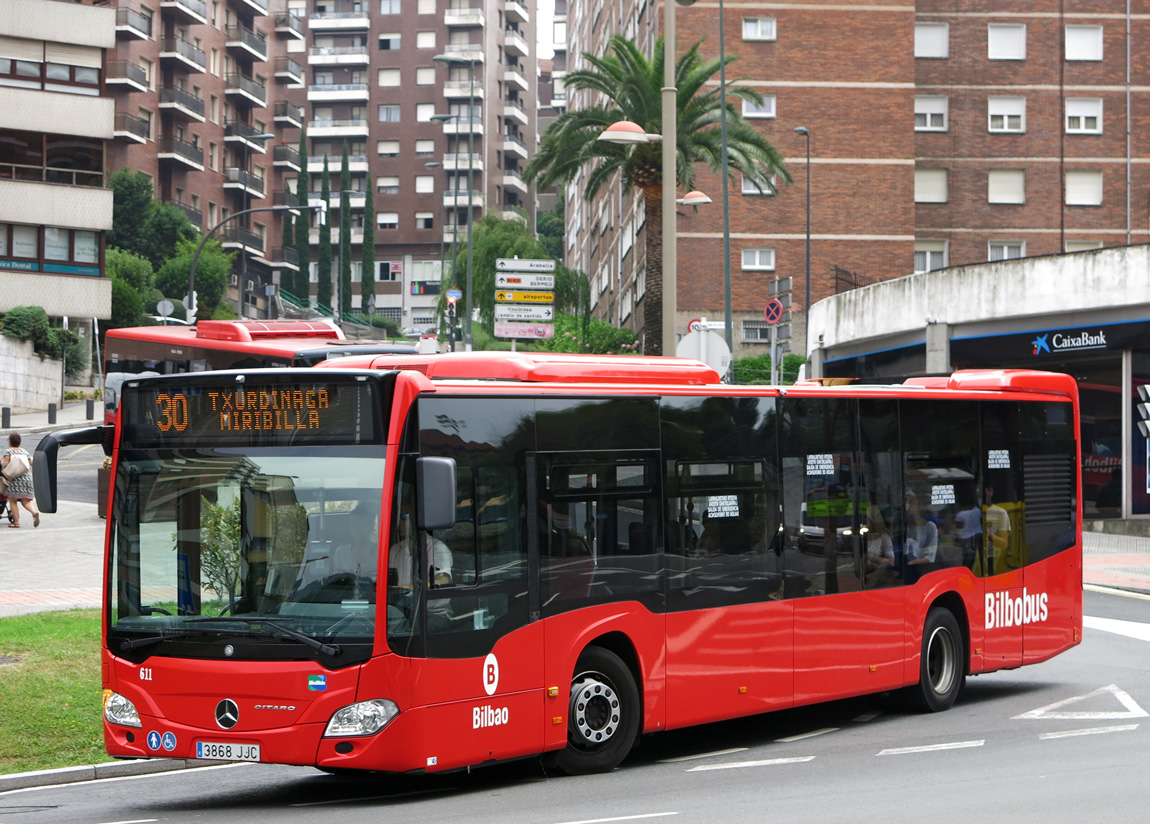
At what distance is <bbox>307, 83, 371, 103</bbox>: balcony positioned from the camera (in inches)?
4599

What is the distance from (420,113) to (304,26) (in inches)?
475

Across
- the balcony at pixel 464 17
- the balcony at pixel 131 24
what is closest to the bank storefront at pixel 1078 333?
the balcony at pixel 131 24

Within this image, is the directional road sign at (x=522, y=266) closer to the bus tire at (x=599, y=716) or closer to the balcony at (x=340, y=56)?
the bus tire at (x=599, y=716)

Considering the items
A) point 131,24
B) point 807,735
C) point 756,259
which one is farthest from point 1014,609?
point 131,24

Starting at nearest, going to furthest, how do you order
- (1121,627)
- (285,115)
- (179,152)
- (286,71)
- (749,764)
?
(749,764) < (1121,627) < (179,152) < (286,71) < (285,115)

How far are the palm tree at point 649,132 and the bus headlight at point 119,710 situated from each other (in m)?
26.3

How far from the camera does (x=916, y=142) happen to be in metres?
60.4

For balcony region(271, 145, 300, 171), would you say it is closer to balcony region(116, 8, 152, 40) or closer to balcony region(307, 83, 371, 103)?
balcony region(307, 83, 371, 103)

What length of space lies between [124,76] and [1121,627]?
69672 mm

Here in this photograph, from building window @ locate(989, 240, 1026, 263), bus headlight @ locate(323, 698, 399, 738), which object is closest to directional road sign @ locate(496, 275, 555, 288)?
bus headlight @ locate(323, 698, 399, 738)

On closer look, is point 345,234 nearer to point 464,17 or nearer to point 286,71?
point 286,71

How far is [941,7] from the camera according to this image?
59750 mm

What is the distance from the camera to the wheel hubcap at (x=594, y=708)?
9.30 meters

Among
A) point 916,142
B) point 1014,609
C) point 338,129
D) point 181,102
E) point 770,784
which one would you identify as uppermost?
point 338,129
